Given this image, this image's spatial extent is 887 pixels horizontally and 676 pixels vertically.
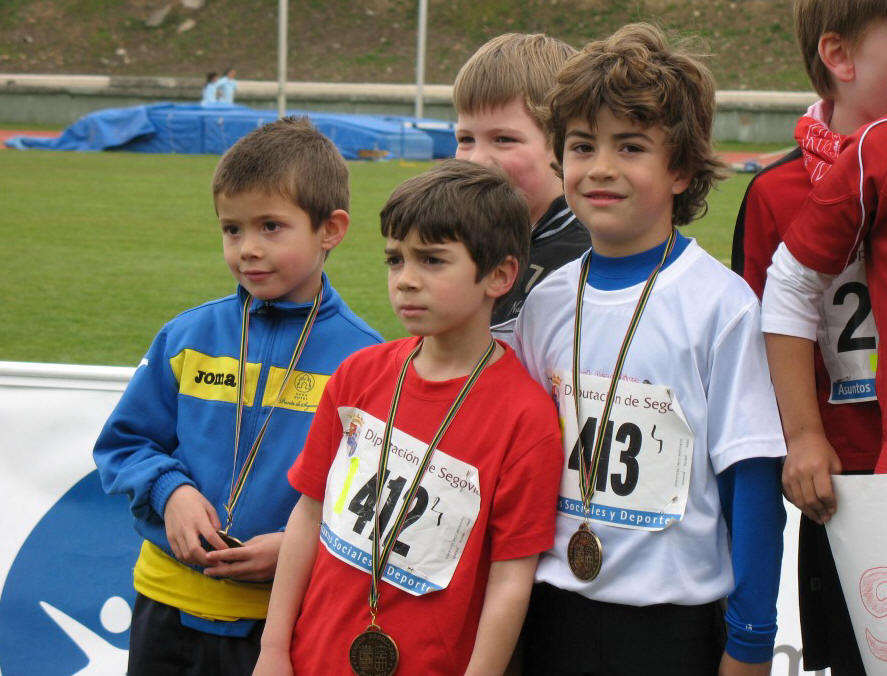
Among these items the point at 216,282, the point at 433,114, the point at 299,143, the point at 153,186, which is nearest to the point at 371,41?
the point at 433,114

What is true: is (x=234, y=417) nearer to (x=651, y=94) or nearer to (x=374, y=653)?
(x=374, y=653)

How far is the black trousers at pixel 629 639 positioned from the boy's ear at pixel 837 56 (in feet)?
3.57

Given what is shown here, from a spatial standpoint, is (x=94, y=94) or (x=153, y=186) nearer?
(x=153, y=186)

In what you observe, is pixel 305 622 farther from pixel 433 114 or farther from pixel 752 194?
pixel 433 114

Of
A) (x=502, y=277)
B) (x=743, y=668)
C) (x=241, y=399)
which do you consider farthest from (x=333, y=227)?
(x=743, y=668)

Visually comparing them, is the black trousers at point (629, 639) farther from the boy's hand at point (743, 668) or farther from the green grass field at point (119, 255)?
the green grass field at point (119, 255)

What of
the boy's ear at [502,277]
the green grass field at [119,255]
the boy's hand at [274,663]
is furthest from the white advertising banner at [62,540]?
the green grass field at [119,255]

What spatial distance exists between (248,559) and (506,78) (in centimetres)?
130

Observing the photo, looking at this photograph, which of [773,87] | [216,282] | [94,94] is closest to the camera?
[216,282]

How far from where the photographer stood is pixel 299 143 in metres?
2.77

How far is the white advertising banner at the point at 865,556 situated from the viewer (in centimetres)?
205

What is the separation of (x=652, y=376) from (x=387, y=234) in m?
0.60

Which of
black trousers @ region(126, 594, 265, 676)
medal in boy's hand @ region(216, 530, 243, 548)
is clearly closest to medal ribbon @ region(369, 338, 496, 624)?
medal in boy's hand @ region(216, 530, 243, 548)

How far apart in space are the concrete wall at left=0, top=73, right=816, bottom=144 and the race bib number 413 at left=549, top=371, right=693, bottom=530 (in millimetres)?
27380
